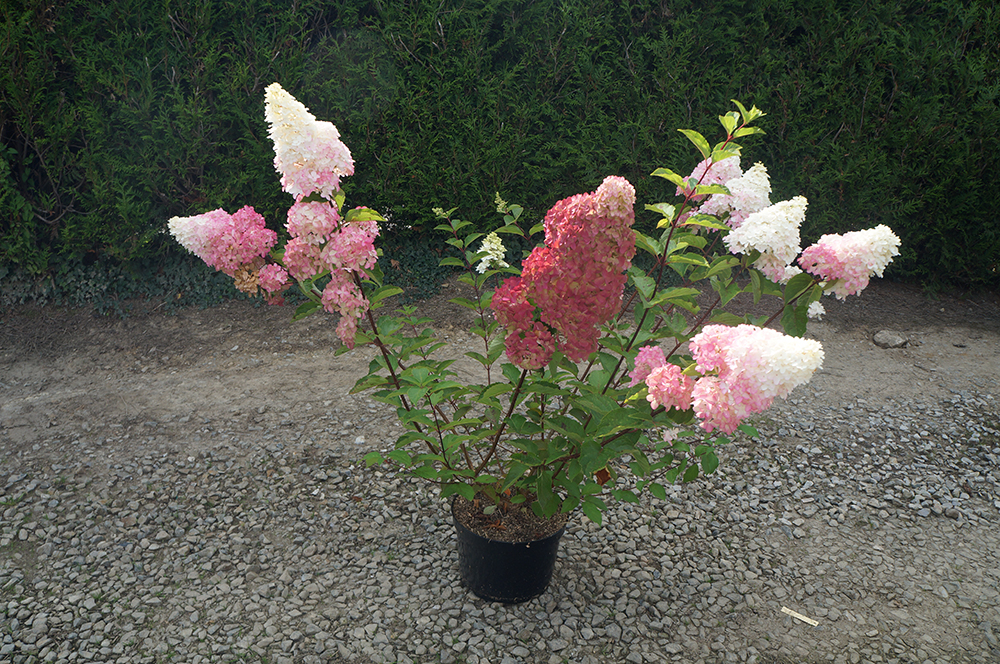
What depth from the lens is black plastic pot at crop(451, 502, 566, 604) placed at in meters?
2.23

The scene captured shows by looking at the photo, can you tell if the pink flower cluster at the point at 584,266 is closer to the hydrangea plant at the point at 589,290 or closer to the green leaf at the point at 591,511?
the hydrangea plant at the point at 589,290

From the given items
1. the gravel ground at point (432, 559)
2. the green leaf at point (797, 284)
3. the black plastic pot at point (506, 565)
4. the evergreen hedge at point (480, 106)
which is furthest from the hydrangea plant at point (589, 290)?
the evergreen hedge at point (480, 106)

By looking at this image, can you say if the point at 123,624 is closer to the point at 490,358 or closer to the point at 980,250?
the point at 490,358

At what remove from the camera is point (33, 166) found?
453 cm

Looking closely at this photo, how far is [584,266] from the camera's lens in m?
1.51

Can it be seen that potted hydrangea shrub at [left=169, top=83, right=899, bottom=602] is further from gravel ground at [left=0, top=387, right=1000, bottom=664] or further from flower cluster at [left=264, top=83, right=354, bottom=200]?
gravel ground at [left=0, top=387, right=1000, bottom=664]

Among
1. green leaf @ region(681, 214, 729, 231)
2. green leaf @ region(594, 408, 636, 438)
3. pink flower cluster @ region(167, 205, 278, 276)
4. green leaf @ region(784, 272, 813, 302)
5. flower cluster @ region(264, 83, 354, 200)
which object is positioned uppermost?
flower cluster @ region(264, 83, 354, 200)

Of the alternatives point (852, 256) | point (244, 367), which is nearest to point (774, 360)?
point (852, 256)

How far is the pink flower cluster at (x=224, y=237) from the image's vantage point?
182 cm

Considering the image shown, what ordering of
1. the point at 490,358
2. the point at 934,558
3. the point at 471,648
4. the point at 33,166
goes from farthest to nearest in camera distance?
the point at 33,166 < the point at 934,558 < the point at 471,648 < the point at 490,358

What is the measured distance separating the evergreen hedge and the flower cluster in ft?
10.1

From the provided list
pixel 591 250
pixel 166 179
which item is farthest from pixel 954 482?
pixel 166 179

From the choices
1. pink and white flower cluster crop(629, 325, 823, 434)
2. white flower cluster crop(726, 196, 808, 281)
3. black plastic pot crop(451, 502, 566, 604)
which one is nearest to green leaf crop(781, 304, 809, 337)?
white flower cluster crop(726, 196, 808, 281)

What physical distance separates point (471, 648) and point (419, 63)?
3888mm
